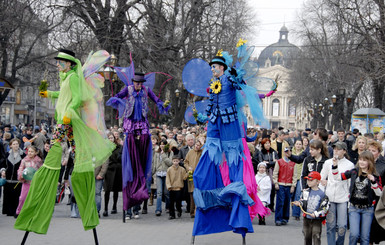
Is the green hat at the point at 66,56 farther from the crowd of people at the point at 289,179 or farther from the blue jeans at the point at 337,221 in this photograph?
the blue jeans at the point at 337,221

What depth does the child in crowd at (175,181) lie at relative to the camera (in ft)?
34.4

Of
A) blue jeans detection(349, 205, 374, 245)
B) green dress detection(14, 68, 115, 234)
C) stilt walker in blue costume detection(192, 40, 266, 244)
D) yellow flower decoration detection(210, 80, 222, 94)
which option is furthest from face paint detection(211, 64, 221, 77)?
blue jeans detection(349, 205, 374, 245)

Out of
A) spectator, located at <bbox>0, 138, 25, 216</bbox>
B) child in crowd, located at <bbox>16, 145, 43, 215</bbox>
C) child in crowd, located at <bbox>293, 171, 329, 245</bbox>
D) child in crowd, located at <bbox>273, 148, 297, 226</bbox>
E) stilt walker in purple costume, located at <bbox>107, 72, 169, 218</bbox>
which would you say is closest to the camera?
child in crowd, located at <bbox>293, 171, 329, 245</bbox>

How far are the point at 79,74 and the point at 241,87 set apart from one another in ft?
7.51

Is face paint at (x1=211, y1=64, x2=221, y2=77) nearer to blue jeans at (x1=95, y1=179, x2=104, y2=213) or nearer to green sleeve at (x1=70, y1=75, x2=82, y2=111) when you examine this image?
green sleeve at (x1=70, y1=75, x2=82, y2=111)

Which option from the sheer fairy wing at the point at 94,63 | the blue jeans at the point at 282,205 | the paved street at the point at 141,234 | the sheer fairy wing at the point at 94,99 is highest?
the sheer fairy wing at the point at 94,63

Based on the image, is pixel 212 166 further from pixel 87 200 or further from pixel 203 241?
pixel 87 200

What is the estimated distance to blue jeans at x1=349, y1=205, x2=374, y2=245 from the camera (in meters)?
6.82

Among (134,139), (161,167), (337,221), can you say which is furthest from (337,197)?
(161,167)

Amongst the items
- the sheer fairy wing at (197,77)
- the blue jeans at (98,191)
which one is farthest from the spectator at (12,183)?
the sheer fairy wing at (197,77)

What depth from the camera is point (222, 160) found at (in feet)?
24.9

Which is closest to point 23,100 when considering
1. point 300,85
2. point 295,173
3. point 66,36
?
point 300,85

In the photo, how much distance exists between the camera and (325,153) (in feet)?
26.9

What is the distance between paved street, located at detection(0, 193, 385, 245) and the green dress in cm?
86
